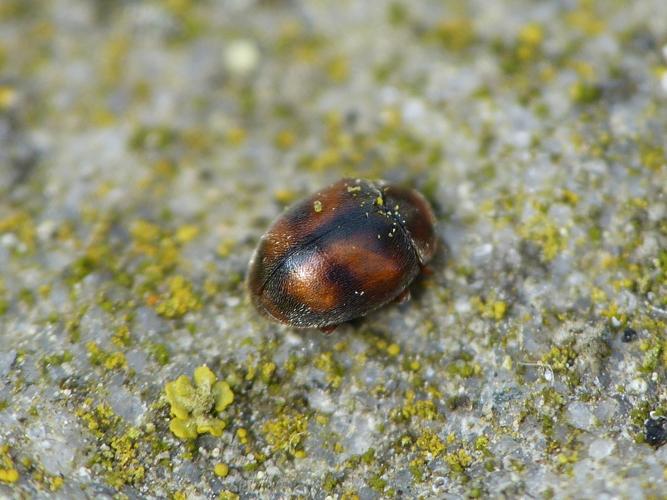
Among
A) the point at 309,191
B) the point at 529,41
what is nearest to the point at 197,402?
the point at 309,191

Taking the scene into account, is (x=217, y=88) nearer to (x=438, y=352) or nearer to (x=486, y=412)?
(x=438, y=352)

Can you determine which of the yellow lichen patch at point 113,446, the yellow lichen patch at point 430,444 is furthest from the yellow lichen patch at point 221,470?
the yellow lichen patch at point 430,444

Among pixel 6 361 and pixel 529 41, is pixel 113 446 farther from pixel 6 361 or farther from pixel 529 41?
pixel 529 41

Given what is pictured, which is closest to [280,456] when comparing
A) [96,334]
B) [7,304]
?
[96,334]

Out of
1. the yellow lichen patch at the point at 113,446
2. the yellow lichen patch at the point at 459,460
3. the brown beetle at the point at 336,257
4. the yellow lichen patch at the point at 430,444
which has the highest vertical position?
the brown beetle at the point at 336,257

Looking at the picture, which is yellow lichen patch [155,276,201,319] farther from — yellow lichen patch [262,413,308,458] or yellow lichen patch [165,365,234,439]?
yellow lichen patch [262,413,308,458]

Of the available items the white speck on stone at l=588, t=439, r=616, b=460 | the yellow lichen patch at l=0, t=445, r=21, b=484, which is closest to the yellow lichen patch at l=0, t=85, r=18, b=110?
the yellow lichen patch at l=0, t=445, r=21, b=484

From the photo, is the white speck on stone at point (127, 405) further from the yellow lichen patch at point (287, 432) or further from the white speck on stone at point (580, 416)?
the white speck on stone at point (580, 416)
